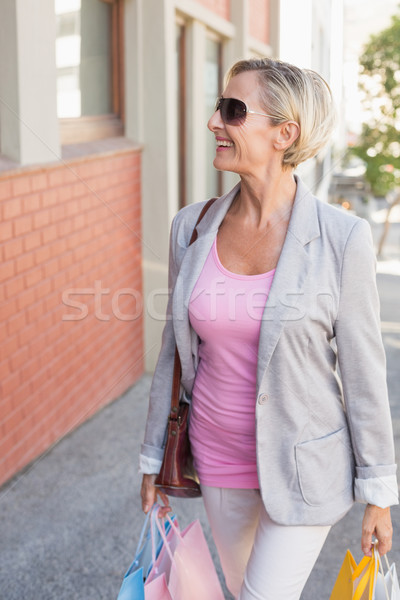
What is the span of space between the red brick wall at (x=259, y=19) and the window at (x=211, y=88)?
1342 millimetres

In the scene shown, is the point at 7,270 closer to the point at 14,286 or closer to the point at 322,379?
the point at 14,286

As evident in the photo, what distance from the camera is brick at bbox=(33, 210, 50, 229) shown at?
4.21 meters

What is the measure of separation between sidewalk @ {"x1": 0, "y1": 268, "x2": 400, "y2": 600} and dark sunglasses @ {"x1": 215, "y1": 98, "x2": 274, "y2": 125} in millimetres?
2057

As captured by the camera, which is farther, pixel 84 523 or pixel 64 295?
pixel 64 295

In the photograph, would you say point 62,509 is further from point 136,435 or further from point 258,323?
point 258,323

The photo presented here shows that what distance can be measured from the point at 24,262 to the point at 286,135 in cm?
235

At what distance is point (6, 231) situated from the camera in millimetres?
3863

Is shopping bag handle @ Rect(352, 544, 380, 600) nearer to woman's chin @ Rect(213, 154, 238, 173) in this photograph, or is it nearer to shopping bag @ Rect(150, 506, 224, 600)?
shopping bag @ Rect(150, 506, 224, 600)

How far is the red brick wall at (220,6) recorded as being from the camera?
7523 millimetres

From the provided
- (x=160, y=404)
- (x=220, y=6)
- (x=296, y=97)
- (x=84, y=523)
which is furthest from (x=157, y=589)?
(x=220, y=6)

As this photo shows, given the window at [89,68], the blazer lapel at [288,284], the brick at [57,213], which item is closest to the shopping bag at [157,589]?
the blazer lapel at [288,284]

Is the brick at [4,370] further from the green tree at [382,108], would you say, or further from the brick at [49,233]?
the green tree at [382,108]

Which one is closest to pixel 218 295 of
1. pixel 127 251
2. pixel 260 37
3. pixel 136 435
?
pixel 136 435

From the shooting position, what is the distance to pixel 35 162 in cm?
417
